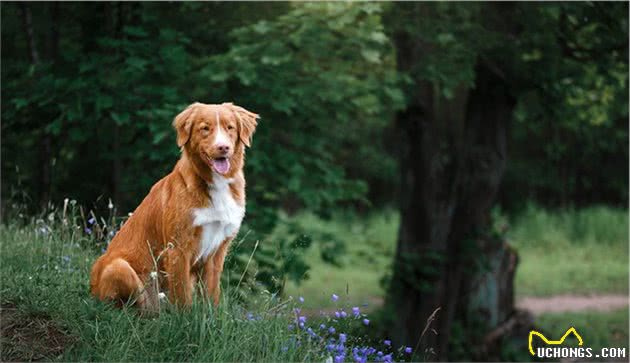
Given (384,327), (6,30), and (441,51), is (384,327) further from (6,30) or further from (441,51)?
(6,30)

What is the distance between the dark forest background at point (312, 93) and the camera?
9156mm

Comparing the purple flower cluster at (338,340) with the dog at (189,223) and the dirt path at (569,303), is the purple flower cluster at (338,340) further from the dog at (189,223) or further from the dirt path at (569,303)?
the dirt path at (569,303)

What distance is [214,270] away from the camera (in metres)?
5.29

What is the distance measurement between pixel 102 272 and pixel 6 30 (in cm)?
659

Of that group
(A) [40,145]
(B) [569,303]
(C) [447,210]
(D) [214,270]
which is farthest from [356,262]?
(D) [214,270]

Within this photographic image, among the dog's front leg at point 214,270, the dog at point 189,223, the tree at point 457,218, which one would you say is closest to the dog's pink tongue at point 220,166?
the dog at point 189,223

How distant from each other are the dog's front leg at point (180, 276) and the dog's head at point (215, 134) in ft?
1.75

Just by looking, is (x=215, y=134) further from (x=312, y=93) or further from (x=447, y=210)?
(x=447, y=210)

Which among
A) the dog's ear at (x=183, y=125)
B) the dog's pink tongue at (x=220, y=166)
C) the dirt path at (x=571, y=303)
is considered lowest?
the dirt path at (x=571, y=303)

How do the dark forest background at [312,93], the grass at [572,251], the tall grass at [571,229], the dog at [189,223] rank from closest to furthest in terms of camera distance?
the dog at [189,223]
the dark forest background at [312,93]
the grass at [572,251]
the tall grass at [571,229]

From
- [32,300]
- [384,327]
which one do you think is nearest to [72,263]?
[32,300]

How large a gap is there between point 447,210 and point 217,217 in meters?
7.90

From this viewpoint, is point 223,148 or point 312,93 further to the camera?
point 312,93

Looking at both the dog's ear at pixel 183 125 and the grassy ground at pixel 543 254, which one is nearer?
the dog's ear at pixel 183 125
